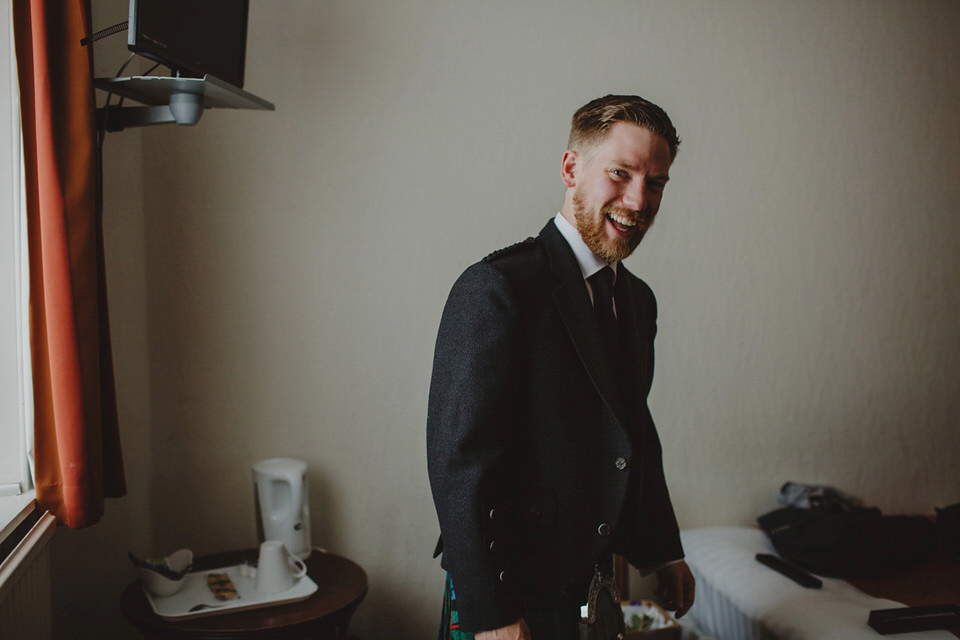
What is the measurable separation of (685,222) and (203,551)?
174cm

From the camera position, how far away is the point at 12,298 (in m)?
1.42

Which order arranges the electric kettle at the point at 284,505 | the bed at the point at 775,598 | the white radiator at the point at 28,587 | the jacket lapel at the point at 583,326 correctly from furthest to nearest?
1. the electric kettle at the point at 284,505
2. the bed at the point at 775,598
3. the jacket lapel at the point at 583,326
4. the white radiator at the point at 28,587

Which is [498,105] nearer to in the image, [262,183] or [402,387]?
[262,183]

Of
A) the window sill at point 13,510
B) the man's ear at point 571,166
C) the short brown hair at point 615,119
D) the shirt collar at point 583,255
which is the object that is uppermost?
the short brown hair at point 615,119

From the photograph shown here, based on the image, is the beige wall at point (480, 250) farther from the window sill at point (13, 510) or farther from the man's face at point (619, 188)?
the man's face at point (619, 188)

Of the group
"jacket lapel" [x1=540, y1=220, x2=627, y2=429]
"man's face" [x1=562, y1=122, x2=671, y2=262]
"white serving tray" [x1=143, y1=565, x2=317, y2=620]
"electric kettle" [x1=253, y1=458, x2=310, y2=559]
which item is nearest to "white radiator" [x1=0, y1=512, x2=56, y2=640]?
"white serving tray" [x1=143, y1=565, x2=317, y2=620]

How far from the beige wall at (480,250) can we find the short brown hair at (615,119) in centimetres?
86

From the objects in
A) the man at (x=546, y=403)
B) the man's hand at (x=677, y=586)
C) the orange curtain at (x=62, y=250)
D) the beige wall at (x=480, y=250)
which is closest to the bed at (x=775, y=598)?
the beige wall at (x=480, y=250)

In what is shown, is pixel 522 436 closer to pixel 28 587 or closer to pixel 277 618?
pixel 277 618

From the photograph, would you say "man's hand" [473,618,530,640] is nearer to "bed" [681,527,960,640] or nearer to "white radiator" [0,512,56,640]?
"white radiator" [0,512,56,640]

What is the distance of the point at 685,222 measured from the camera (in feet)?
7.82

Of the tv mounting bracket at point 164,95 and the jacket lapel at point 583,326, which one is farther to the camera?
the tv mounting bracket at point 164,95

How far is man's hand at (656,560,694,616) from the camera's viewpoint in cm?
150

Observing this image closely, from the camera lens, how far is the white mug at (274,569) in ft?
5.70
